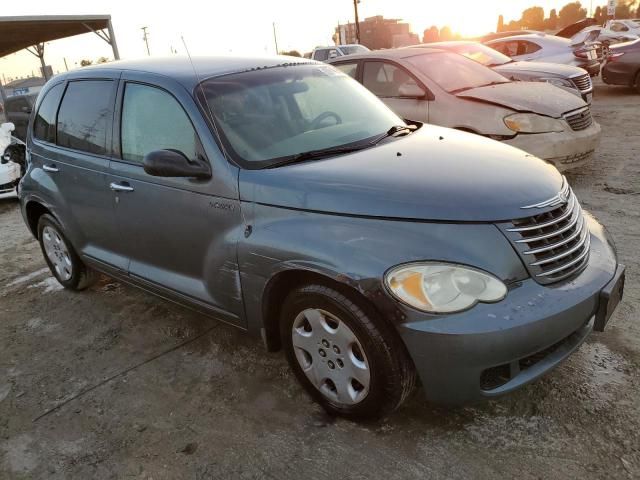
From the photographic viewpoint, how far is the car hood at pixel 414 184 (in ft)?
7.54

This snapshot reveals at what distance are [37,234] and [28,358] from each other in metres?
1.46

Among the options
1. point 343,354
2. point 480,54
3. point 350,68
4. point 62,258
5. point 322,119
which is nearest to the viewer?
point 343,354

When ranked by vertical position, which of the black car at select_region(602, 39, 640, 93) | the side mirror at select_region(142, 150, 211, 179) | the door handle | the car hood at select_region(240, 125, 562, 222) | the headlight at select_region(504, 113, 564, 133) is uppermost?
the side mirror at select_region(142, 150, 211, 179)

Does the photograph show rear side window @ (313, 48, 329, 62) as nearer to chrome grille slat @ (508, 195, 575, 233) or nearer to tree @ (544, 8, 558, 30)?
chrome grille slat @ (508, 195, 575, 233)

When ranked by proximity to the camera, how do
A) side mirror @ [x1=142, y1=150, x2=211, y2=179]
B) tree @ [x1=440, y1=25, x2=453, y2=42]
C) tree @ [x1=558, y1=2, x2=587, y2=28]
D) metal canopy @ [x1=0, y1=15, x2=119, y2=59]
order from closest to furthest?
side mirror @ [x1=142, y1=150, x2=211, y2=179] < metal canopy @ [x1=0, y1=15, x2=119, y2=59] < tree @ [x1=440, y1=25, x2=453, y2=42] < tree @ [x1=558, y1=2, x2=587, y2=28]

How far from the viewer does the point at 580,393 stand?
8.78 feet

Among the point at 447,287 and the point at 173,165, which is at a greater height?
the point at 173,165

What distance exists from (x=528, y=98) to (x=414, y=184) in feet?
14.0

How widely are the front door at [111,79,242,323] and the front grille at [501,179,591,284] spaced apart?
1.36 metres

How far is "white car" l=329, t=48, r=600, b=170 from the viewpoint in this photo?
5.66 m

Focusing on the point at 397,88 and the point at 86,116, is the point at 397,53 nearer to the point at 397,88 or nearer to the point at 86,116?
the point at 397,88

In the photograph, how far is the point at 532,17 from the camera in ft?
268

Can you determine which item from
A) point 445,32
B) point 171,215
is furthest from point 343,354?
point 445,32

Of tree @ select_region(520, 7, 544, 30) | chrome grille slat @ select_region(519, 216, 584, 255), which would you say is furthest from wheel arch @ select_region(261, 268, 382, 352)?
tree @ select_region(520, 7, 544, 30)
